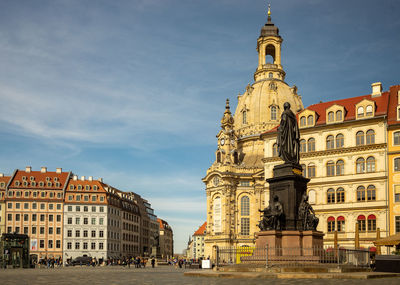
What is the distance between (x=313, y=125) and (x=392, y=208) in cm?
1406

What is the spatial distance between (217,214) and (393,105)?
39.4 metres

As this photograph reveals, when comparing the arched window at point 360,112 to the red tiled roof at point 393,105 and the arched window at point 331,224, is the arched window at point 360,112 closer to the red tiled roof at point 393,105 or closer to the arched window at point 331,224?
the red tiled roof at point 393,105

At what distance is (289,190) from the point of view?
29.0 metres

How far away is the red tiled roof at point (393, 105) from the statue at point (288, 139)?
106 feet

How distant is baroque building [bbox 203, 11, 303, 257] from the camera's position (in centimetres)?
8981

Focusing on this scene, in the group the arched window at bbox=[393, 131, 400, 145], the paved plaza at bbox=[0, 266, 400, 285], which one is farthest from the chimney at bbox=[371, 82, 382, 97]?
the paved plaza at bbox=[0, 266, 400, 285]

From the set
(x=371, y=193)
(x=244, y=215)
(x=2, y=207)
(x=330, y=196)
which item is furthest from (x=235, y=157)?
(x=2, y=207)

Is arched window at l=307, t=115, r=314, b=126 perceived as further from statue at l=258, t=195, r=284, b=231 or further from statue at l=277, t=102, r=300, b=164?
statue at l=258, t=195, r=284, b=231

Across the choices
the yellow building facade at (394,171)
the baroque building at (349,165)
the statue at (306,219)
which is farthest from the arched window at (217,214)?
the statue at (306,219)

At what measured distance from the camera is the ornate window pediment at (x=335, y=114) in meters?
64.2

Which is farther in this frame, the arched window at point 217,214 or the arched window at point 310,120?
the arched window at point 217,214

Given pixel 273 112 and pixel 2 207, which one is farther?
pixel 2 207

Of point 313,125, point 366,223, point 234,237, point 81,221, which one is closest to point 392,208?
point 366,223

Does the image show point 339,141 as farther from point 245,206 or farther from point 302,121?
point 245,206
